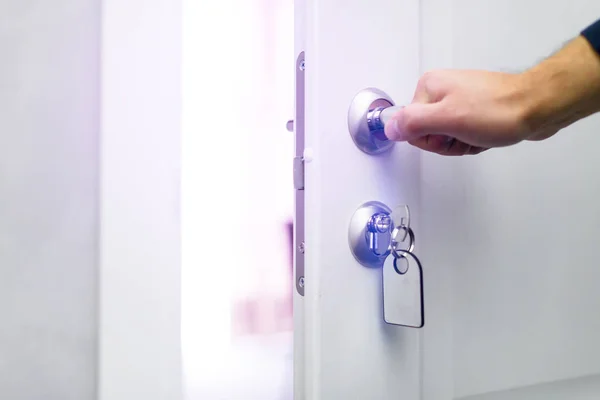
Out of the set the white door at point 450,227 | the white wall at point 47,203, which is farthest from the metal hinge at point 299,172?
the white wall at point 47,203

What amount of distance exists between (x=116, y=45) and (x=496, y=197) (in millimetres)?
423

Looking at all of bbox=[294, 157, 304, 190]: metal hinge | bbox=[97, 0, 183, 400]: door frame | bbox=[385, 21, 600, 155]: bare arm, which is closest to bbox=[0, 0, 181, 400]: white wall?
bbox=[97, 0, 183, 400]: door frame

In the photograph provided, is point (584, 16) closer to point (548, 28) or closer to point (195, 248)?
point (548, 28)

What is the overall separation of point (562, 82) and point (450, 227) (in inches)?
Result: 6.7

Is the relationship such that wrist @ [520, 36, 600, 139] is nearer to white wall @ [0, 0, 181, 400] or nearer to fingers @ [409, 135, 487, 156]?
fingers @ [409, 135, 487, 156]

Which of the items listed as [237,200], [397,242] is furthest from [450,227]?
[237,200]

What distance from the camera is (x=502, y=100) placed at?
0.36 meters

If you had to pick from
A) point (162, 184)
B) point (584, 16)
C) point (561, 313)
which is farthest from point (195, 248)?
point (584, 16)

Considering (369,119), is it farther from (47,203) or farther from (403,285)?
(47,203)

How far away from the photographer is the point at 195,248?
45cm

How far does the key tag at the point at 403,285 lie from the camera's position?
0.37m

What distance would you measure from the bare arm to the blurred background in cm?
19

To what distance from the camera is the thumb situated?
0.36 metres

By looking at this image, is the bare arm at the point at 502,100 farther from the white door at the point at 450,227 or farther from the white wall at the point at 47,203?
the white wall at the point at 47,203
